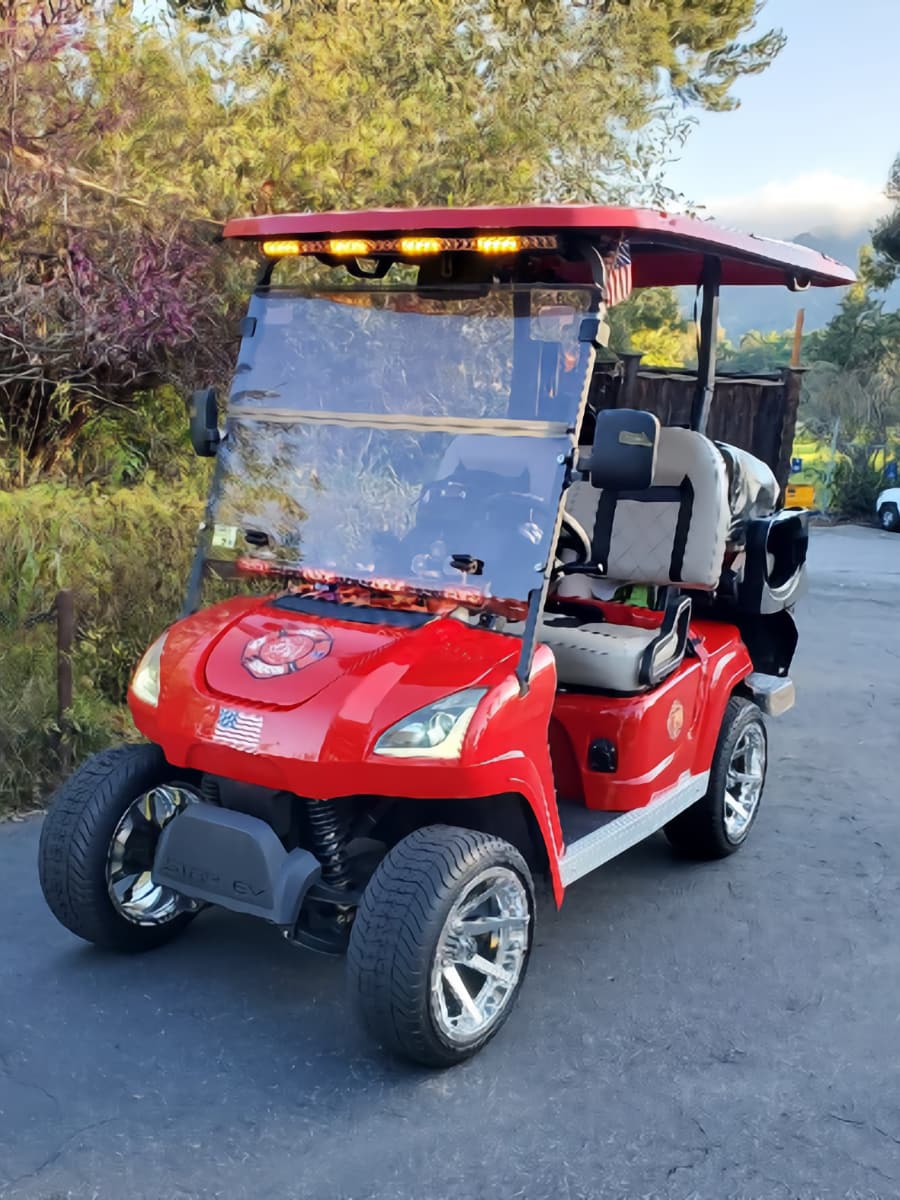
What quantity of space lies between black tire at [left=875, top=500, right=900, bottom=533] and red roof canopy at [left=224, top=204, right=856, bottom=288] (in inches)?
579

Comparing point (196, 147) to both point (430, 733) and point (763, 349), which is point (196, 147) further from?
point (763, 349)

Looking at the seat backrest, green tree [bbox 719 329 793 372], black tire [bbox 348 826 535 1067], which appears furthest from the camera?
green tree [bbox 719 329 793 372]

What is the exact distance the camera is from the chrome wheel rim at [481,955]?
3096 mm

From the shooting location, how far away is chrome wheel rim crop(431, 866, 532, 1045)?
310 centimetres

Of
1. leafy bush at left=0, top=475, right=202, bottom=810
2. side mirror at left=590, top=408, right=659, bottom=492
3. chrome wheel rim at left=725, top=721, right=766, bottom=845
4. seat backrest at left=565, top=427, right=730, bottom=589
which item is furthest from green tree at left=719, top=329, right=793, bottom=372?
side mirror at left=590, top=408, right=659, bottom=492

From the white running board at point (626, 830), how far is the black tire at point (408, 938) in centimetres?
56

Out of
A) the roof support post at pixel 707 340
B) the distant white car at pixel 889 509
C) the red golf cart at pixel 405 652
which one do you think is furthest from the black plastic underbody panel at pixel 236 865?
the distant white car at pixel 889 509

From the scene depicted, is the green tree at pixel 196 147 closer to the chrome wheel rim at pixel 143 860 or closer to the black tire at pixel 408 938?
the chrome wheel rim at pixel 143 860

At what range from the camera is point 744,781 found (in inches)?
191


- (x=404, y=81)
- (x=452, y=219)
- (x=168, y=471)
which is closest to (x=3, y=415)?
(x=168, y=471)

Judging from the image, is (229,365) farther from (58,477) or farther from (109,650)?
(109,650)

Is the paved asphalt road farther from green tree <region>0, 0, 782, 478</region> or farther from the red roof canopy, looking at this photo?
green tree <region>0, 0, 782, 478</region>

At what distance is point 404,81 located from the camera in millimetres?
9148

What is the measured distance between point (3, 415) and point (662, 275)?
4806 millimetres
